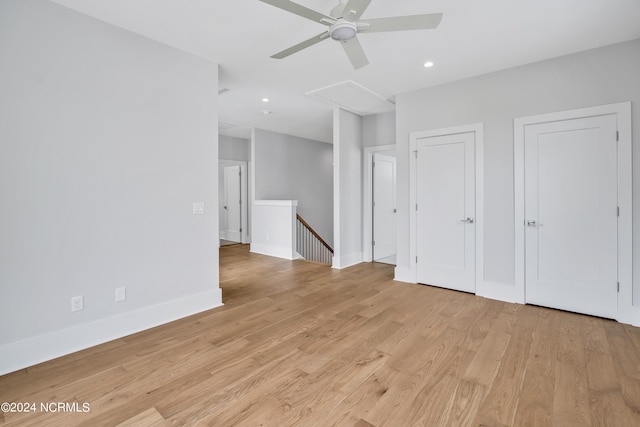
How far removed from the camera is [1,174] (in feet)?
6.77

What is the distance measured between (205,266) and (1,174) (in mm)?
1756

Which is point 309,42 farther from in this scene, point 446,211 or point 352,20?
point 446,211

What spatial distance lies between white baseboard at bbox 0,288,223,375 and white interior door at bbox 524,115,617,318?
3.72 m

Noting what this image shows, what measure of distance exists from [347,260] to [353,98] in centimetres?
269

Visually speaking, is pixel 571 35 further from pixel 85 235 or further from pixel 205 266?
pixel 85 235

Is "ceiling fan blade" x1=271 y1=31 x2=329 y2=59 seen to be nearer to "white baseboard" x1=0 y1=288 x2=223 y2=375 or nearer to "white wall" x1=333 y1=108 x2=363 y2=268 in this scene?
"white baseboard" x1=0 y1=288 x2=223 y2=375

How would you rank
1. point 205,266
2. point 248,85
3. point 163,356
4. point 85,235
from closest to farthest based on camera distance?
point 163,356 < point 85,235 < point 205,266 < point 248,85

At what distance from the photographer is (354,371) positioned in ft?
6.75

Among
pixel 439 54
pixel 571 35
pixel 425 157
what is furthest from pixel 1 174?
pixel 571 35

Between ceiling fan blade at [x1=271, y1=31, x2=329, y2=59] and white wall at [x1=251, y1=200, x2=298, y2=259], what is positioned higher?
ceiling fan blade at [x1=271, y1=31, x2=329, y2=59]

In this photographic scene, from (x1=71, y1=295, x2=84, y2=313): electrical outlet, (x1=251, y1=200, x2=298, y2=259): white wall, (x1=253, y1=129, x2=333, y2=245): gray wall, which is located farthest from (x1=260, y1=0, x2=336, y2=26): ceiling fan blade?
(x1=253, y1=129, x2=333, y2=245): gray wall

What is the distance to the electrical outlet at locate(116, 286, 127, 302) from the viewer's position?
261 centimetres

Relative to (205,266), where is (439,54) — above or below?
above

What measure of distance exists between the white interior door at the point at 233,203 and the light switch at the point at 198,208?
4651mm
